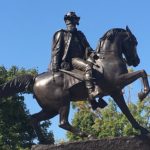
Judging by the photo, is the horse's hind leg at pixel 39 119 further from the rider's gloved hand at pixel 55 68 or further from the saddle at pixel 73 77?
the rider's gloved hand at pixel 55 68

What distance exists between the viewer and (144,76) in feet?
A: 34.7

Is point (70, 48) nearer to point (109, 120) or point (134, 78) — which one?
point (134, 78)

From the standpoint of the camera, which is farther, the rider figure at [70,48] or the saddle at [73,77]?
the rider figure at [70,48]

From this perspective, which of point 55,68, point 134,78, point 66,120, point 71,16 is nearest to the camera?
point 134,78

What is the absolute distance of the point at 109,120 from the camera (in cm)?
3191

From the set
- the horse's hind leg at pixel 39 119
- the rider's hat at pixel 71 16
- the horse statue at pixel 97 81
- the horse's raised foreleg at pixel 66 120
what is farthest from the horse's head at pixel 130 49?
the horse's hind leg at pixel 39 119

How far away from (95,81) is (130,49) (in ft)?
3.69

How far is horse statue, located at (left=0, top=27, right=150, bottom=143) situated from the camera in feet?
35.1

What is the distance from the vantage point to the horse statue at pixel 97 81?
10.7 m

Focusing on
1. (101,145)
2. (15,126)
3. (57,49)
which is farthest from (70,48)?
(15,126)

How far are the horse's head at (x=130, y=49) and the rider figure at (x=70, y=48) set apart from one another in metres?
0.70

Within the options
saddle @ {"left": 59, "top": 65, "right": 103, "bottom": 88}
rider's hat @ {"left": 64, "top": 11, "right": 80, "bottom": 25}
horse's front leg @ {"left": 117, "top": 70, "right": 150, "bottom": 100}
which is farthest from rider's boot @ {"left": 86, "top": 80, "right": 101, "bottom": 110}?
rider's hat @ {"left": 64, "top": 11, "right": 80, "bottom": 25}

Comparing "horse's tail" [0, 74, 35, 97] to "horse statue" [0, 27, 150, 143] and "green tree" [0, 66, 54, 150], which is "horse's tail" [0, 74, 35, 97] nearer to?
"horse statue" [0, 27, 150, 143]

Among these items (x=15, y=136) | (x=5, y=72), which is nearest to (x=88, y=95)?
(x=15, y=136)
